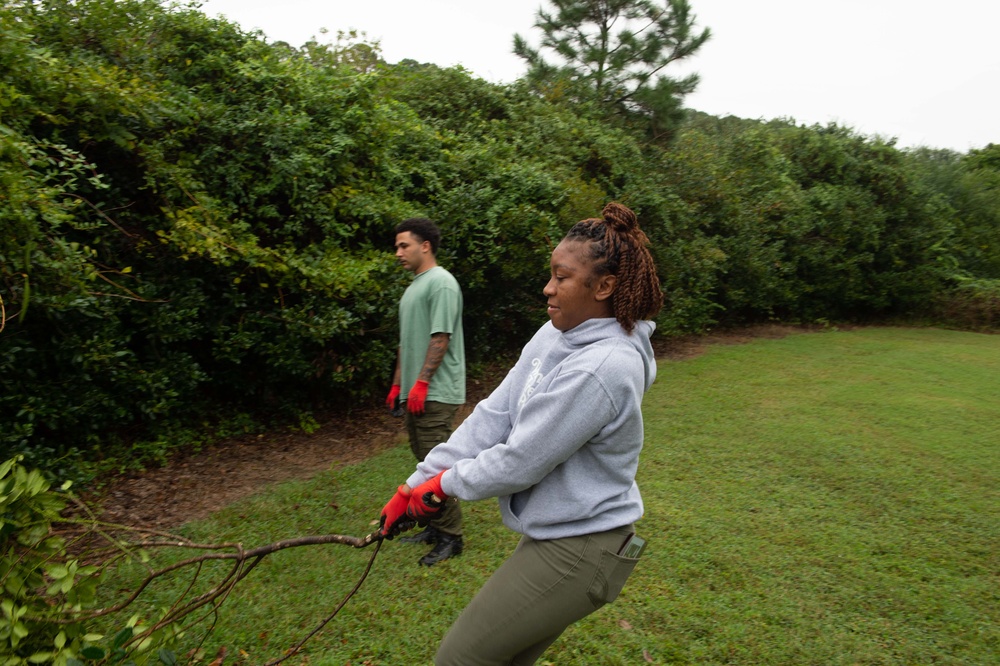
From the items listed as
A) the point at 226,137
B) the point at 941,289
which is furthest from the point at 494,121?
the point at 941,289

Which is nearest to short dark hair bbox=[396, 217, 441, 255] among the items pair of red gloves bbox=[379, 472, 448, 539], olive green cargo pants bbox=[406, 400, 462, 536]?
olive green cargo pants bbox=[406, 400, 462, 536]

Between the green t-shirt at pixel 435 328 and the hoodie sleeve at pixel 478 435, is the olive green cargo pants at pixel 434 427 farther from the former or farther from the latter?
the hoodie sleeve at pixel 478 435

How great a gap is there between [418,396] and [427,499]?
7.81 ft

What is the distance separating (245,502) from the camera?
5715 millimetres

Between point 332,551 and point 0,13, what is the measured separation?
4.31m

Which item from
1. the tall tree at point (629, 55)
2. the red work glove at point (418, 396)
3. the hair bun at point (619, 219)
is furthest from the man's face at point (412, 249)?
the tall tree at point (629, 55)

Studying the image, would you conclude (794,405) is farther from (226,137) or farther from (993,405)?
(226,137)

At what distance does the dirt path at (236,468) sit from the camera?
551 centimetres

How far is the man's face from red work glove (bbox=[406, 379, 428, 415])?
791mm

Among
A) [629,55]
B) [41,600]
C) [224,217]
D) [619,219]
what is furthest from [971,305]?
[41,600]

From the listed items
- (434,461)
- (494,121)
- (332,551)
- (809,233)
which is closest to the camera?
(434,461)

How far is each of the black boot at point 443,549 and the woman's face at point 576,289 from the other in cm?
289

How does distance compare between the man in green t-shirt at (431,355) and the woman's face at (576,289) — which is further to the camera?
the man in green t-shirt at (431,355)

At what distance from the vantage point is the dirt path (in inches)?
217
